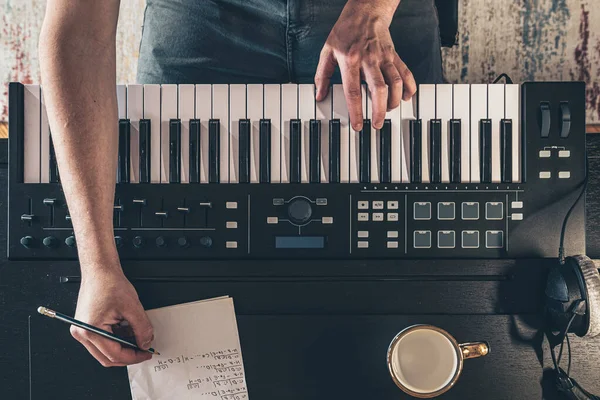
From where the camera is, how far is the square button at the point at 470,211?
1010 millimetres

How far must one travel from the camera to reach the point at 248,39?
118cm

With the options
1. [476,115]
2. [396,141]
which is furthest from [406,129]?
[476,115]

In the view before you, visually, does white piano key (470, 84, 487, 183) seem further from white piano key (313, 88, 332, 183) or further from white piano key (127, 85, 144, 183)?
white piano key (127, 85, 144, 183)

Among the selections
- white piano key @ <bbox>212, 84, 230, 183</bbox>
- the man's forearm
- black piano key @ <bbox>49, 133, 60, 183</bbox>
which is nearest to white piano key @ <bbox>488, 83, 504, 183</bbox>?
white piano key @ <bbox>212, 84, 230, 183</bbox>

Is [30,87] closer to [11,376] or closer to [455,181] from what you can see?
[11,376]

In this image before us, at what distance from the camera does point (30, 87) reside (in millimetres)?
1040

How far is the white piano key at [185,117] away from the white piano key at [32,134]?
0.29 m

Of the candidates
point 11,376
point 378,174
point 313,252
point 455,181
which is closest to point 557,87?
point 455,181

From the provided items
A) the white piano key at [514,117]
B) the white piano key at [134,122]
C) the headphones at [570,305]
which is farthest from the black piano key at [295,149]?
the headphones at [570,305]

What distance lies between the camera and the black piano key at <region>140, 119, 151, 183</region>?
103cm

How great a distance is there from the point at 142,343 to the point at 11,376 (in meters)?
0.31

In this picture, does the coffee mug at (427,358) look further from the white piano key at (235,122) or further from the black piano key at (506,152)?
the white piano key at (235,122)

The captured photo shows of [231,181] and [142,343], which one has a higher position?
[231,181]

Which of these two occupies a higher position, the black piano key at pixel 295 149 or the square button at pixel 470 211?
the black piano key at pixel 295 149
